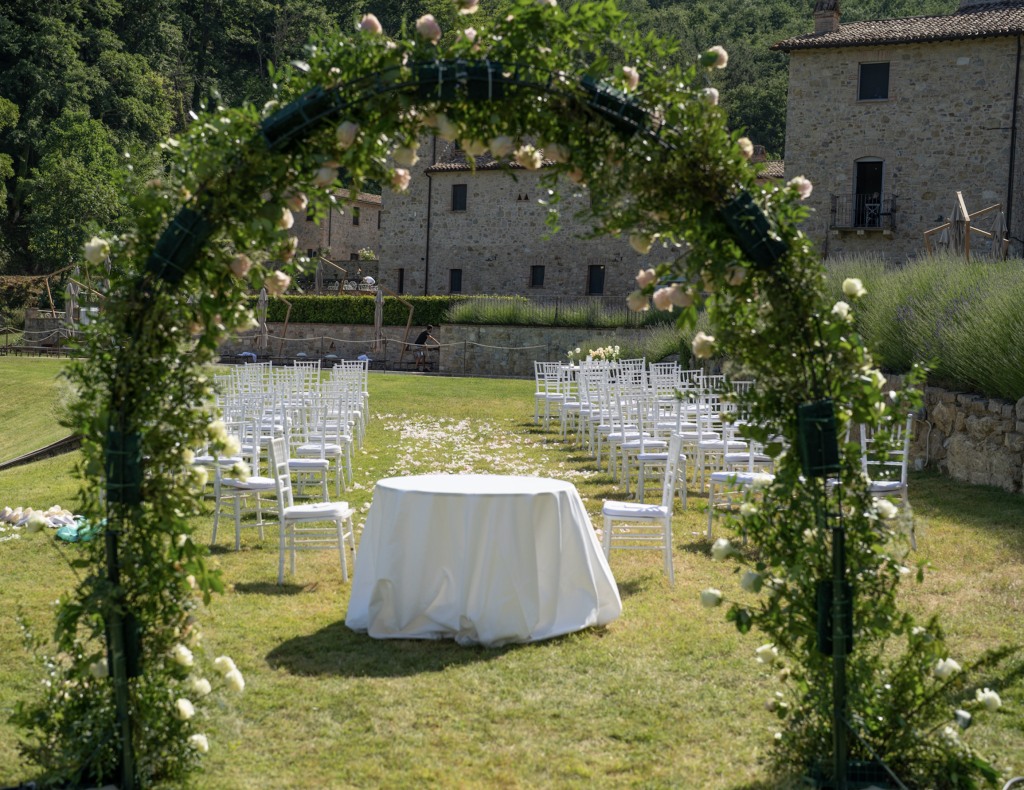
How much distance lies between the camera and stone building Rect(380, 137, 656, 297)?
33.8 metres

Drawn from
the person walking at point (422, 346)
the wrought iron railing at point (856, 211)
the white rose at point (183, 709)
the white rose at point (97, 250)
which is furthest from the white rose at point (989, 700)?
the person walking at point (422, 346)

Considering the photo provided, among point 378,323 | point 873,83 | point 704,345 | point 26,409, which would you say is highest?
point 873,83

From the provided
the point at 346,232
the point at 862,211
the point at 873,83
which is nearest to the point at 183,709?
the point at 862,211

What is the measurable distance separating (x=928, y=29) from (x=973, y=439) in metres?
19.2

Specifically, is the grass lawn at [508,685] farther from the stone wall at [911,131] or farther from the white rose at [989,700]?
the stone wall at [911,131]

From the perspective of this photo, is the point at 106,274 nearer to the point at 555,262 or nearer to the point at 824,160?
the point at 824,160

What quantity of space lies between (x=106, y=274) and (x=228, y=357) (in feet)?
95.3

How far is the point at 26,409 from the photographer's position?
16766mm

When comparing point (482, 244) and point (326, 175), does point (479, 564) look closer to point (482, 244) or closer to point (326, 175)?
point (326, 175)

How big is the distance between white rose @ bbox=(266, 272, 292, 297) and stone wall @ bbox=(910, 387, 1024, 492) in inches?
293

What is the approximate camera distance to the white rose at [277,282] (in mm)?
3037

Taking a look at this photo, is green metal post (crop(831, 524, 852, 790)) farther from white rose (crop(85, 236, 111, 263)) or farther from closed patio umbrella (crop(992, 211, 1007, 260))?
closed patio umbrella (crop(992, 211, 1007, 260))

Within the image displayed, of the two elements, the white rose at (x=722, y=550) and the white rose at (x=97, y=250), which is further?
the white rose at (x=722, y=550)

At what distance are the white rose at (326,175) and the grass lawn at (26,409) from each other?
35.4 feet
